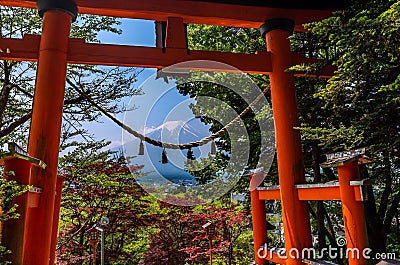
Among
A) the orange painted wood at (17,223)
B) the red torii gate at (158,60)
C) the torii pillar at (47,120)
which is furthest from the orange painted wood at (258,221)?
the orange painted wood at (17,223)

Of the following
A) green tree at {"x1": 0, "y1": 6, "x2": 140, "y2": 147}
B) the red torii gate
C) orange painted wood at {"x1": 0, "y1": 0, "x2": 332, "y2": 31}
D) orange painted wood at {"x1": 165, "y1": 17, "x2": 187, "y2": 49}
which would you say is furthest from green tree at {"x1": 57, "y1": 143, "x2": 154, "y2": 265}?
orange painted wood at {"x1": 165, "y1": 17, "x2": 187, "y2": 49}

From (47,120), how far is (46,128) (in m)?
0.06

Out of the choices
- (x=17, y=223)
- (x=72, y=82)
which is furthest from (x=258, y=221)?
(x=72, y=82)

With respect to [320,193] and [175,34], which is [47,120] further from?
[320,193]

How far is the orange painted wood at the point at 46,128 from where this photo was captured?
7.37ft

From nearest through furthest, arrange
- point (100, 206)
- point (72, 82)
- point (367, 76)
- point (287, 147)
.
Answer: point (367, 76) < point (287, 147) < point (72, 82) < point (100, 206)

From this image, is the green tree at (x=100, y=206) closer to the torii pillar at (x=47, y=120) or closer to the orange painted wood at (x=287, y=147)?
the torii pillar at (x=47, y=120)

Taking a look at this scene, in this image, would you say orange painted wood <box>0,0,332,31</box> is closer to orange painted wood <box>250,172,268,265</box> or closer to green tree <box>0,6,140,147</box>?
green tree <box>0,6,140,147</box>

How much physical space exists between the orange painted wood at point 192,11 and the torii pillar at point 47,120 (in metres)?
0.24

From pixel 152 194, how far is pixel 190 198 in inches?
32.9

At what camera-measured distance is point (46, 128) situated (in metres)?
2.40

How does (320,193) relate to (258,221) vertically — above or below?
above

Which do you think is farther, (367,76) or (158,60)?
(158,60)

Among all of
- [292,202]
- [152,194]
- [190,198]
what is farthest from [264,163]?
[152,194]
